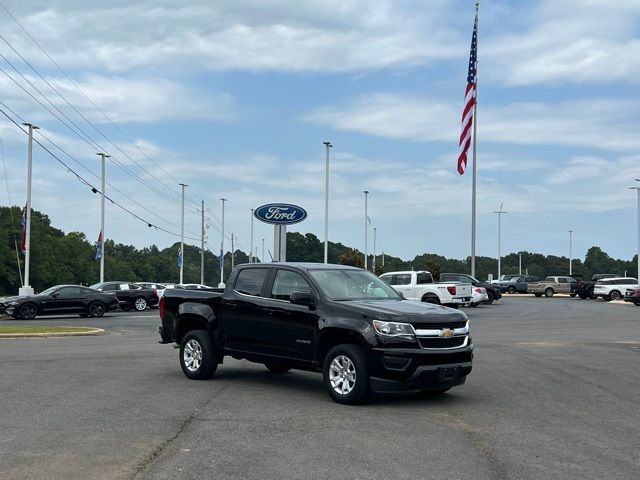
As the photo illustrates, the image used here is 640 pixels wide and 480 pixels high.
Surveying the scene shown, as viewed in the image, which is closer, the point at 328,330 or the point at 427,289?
the point at 328,330

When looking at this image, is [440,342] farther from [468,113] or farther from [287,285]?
[468,113]

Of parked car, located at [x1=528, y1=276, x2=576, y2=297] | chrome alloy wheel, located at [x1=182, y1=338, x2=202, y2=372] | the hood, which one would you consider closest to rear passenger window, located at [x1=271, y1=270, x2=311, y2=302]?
the hood

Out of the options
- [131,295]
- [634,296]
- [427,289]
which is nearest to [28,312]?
[131,295]

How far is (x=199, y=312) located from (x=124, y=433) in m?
4.25

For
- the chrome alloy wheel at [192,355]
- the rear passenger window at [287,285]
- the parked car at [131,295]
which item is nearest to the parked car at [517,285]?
the parked car at [131,295]

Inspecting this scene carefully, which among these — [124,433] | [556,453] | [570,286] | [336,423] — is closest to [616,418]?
[556,453]

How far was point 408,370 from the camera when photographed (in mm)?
9484

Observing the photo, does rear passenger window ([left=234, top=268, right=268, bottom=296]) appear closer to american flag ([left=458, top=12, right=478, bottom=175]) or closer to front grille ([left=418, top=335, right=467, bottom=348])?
front grille ([left=418, top=335, right=467, bottom=348])

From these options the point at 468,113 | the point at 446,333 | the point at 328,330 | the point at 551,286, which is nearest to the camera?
the point at 446,333

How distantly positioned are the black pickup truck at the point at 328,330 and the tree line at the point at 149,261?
58.5 m

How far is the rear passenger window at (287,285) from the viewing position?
1091 cm

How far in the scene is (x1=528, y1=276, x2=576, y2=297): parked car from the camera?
6494cm

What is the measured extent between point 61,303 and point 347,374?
25.6 m

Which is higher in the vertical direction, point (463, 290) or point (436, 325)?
point (436, 325)
